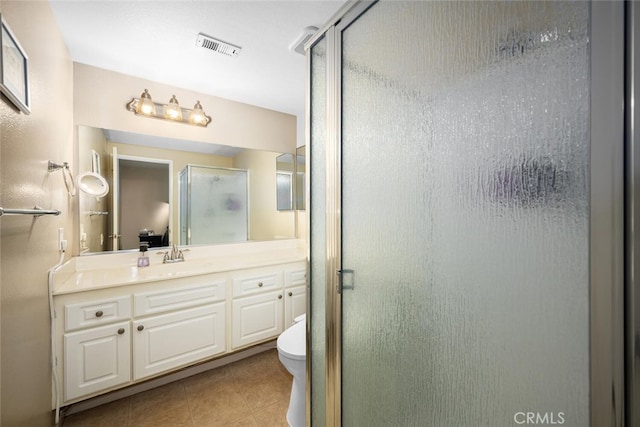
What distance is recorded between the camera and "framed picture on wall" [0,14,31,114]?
35.3 inches

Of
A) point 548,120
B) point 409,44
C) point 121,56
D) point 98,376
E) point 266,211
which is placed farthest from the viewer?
point 266,211

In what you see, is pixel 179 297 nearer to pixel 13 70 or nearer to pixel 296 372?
pixel 296 372

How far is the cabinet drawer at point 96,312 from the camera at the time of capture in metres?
1.56

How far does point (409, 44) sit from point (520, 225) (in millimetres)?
624

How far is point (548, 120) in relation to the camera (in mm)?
552

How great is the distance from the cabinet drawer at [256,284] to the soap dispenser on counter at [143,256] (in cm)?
72

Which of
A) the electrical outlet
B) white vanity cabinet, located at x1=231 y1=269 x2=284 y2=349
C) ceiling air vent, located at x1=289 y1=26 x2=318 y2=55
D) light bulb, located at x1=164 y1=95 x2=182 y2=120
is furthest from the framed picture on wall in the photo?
white vanity cabinet, located at x1=231 y1=269 x2=284 y2=349

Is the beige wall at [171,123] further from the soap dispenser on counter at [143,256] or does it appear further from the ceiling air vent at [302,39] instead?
the ceiling air vent at [302,39]

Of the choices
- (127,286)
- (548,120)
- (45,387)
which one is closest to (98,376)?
(45,387)

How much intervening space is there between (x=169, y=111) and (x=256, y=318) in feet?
6.31

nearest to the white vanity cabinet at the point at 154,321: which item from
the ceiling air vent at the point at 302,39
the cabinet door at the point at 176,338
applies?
the cabinet door at the point at 176,338

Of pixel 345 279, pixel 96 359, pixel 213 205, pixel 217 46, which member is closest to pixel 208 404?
pixel 96 359

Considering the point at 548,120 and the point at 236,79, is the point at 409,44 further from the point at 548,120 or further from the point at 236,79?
the point at 236,79

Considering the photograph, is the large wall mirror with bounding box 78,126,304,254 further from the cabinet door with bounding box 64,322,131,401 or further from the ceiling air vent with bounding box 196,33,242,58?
the ceiling air vent with bounding box 196,33,242,58
